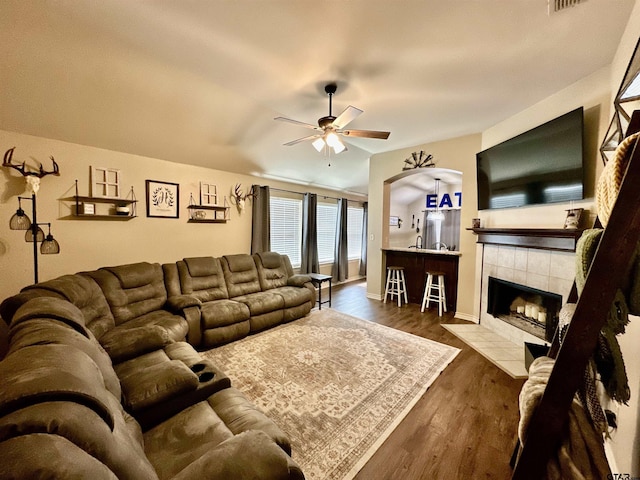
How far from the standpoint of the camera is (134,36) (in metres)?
2.04

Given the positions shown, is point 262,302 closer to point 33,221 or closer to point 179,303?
point 179,303

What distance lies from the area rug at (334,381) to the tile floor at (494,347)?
44 cm

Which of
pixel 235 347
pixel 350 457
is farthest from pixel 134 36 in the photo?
pixel 350 457

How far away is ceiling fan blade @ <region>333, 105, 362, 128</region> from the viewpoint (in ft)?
7.42

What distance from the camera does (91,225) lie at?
10.4 ft

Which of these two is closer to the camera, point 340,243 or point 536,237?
point 536,237

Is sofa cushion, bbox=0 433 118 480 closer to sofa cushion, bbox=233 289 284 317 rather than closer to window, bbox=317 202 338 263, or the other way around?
sofa cushion, bbox=233 289 284 317

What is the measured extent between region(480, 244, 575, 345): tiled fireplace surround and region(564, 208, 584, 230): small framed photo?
0.27 meters

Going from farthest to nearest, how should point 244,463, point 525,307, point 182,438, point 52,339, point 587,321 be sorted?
point 525,307 → point 182,438 → point 52,339 → point 244,463 → point 587,321

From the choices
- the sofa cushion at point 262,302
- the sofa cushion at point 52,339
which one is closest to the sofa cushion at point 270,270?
the sofa cushion at point 262,302

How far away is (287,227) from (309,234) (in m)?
0.52

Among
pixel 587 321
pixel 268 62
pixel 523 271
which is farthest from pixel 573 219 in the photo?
pixel 268 62

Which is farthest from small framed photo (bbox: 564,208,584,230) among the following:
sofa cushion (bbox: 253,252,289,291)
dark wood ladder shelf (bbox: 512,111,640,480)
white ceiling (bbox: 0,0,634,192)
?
sofa cushion (bbox: 253,252,289,291)

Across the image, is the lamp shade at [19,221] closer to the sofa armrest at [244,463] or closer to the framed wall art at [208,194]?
the framed wall art at [208,194]
